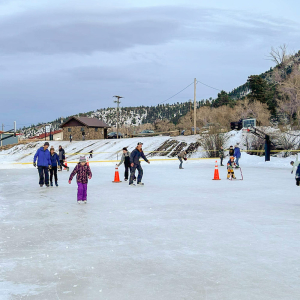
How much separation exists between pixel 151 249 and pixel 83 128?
78.2 metres

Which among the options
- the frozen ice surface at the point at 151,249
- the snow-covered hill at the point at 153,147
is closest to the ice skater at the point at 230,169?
the frozen ice surface at the point at 151,249

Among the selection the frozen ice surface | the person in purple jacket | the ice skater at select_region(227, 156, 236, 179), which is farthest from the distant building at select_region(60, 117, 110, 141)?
the frozen ice surface

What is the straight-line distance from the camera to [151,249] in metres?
6.07

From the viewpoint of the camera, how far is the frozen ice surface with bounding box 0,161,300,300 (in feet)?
14.3

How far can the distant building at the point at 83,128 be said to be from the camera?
8281cm

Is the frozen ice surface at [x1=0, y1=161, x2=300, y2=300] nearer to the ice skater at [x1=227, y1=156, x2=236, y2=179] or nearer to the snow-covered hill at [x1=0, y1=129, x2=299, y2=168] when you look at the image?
the ice skater at [x1=227, y1=156, x2=236, y2=179]

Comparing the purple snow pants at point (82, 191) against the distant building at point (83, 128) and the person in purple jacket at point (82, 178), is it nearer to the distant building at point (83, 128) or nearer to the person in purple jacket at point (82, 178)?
the person in purple jacket at point (82, 178)

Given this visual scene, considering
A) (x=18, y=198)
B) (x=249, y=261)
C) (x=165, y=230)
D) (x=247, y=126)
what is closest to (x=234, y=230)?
(x=165, y=230)

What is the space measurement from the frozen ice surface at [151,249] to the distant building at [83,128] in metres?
71.9

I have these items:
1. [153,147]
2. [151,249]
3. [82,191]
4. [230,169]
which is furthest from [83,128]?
[151,249]

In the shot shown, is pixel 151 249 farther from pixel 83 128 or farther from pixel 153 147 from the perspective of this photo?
pixel 83 128

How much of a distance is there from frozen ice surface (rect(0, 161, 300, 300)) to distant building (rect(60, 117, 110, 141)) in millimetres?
71889

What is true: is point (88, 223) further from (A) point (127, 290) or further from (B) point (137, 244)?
(A) point (127, 290)

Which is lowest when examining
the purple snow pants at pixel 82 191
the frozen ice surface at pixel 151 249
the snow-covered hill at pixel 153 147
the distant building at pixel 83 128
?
the frozen ice surface at pixel 151 249
